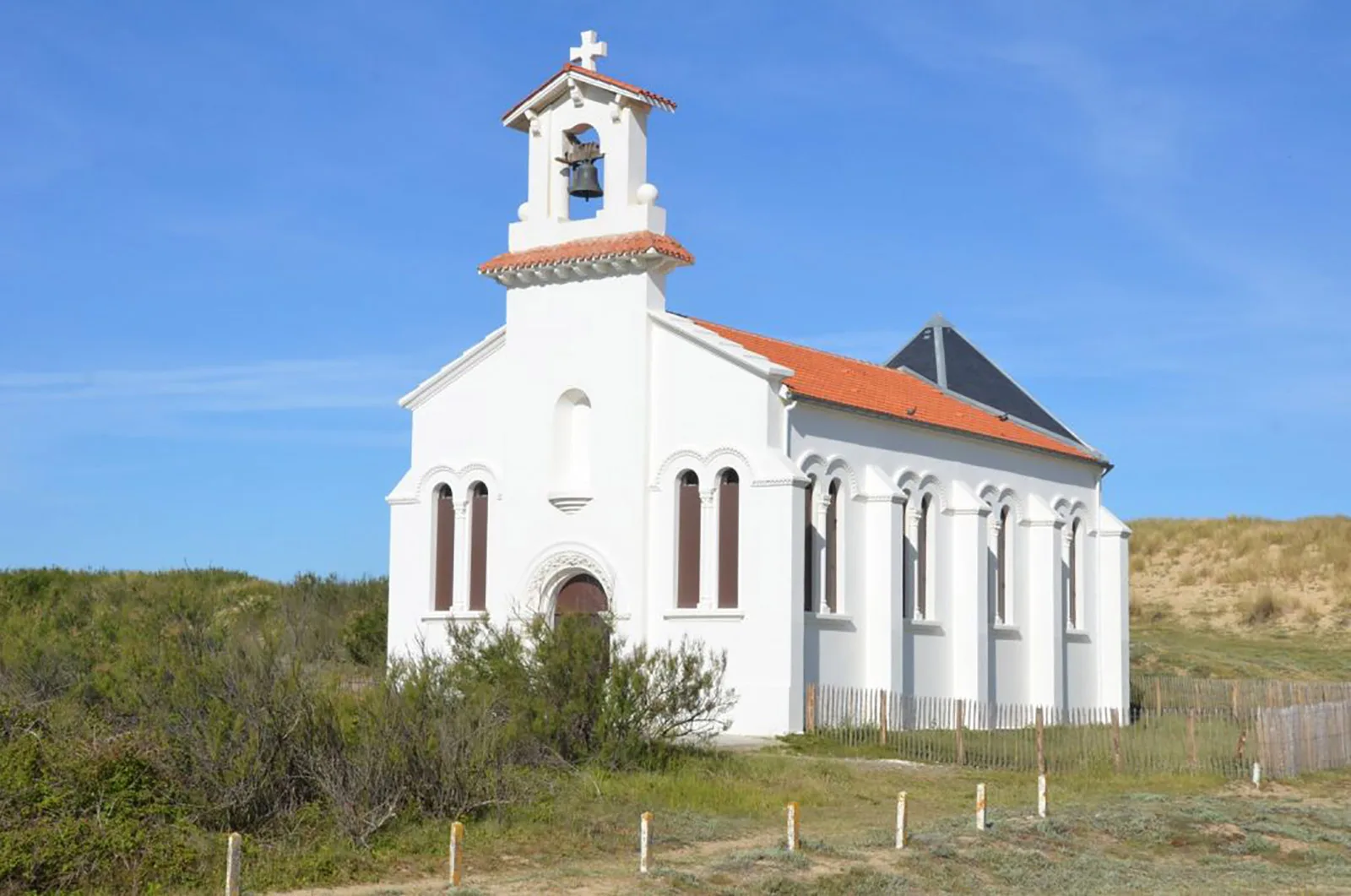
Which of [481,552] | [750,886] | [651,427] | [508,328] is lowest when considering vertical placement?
[750,886]

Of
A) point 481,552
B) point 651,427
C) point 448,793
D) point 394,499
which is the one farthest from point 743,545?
point 448,793

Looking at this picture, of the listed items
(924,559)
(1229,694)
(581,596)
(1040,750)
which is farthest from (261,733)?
(1229,694)

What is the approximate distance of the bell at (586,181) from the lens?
29.8 m

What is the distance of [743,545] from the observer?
2811 centimetres

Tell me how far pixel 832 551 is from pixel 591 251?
687 cm

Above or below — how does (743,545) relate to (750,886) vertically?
above

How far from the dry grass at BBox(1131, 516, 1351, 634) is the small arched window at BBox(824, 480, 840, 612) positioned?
36.3 m

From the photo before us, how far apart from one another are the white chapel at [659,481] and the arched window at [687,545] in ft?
0.11

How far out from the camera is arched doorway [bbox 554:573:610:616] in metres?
29.6

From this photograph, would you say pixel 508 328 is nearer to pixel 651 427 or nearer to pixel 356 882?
pixel 651 427

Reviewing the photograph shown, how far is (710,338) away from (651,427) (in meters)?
1.96

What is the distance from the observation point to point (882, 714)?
27.2 m

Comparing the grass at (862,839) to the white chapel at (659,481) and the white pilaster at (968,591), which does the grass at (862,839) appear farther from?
the white pilaster at (968,591)

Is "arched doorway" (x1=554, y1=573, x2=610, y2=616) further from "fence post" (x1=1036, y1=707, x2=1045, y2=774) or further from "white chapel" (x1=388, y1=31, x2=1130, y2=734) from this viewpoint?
"fence post" (x1=1036, y1=707, x2=1045, y2=774)
